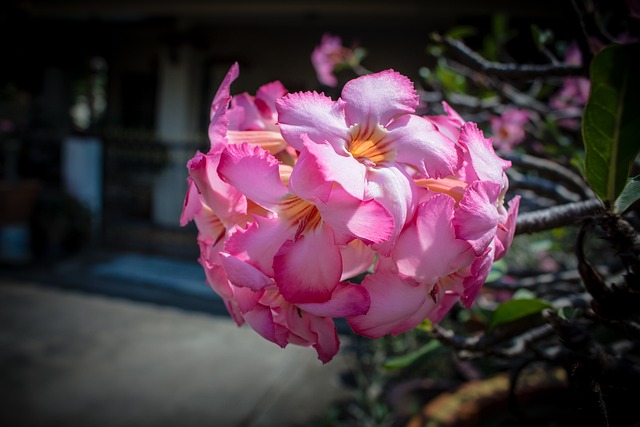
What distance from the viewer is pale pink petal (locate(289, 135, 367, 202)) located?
40cm

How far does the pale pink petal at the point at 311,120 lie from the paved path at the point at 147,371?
272cm

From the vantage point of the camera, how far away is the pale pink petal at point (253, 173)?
0.43 meters

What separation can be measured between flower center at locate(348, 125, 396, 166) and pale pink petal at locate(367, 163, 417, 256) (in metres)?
0.03

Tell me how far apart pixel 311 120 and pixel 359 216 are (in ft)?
0.35

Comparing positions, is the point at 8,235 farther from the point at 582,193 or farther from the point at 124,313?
the point at 582,193

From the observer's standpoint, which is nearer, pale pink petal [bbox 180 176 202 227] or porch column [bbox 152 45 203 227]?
pale pink petal [bbox 180 176 202 227]

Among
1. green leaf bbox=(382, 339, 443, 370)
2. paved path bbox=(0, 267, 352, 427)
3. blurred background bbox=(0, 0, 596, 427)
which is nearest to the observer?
green leaf bbox=(382, 339, 443, 370)

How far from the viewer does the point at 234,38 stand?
8352 mm

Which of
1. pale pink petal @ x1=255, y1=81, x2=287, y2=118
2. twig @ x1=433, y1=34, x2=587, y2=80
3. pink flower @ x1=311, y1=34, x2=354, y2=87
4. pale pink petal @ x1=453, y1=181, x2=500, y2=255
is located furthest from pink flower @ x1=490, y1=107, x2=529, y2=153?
pale pink petal @ x1=453, y1=181, x2=500, y2=255

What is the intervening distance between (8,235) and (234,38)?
15.5 feet

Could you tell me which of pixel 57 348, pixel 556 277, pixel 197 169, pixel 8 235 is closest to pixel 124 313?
pixel 57 348

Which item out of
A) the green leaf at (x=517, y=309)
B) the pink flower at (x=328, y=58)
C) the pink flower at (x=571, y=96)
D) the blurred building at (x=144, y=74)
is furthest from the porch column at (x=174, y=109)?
the green leaf at (x=517, y=309)

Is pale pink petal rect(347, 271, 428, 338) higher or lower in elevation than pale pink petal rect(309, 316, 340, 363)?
higher

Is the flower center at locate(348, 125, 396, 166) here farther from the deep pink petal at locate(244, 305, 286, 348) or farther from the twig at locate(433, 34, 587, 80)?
the twig at locate(433, 34, 587, 80)
